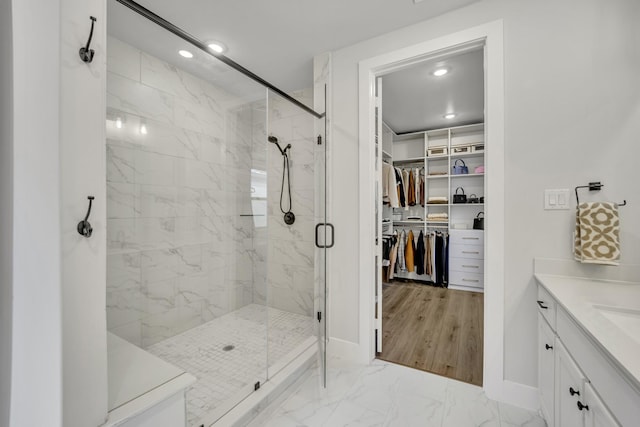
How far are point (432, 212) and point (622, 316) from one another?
3622 millimetres

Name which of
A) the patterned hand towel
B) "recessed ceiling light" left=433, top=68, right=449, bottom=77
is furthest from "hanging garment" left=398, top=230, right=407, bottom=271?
the patterned hand towel

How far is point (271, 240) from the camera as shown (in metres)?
2.78

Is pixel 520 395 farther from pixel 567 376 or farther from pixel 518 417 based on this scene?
pixel 567 376

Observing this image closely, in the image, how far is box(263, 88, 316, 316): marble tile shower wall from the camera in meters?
2.66

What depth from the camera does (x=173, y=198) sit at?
2209mm

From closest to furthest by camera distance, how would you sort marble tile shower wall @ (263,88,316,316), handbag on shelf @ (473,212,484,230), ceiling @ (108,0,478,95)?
ceiling @ (108,0,478,95) < marble tile shower wall @ (263,88,316,316) < handbag on shelf @ (473,212,484,230)

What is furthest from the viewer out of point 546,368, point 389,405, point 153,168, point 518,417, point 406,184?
point 406,184

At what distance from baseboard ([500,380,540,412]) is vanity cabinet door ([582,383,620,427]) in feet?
2.78

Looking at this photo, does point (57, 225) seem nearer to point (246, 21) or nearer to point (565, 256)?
point (246, 21)

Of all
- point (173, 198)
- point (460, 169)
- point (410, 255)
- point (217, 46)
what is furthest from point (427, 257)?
point (217, 46)

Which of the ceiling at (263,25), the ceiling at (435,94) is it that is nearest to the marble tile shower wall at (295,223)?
the ceiling at (263,25)

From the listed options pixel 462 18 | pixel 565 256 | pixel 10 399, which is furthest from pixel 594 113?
pixel 10 399

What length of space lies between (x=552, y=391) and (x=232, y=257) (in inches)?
97.5

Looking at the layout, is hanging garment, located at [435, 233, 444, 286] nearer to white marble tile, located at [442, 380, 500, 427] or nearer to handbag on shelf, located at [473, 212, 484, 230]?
handbag on shelf, located at [473, 212, 484, 230]
